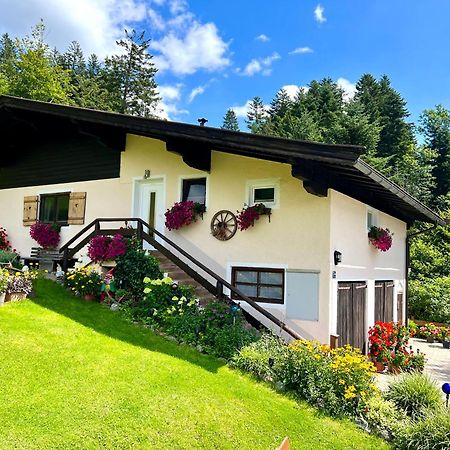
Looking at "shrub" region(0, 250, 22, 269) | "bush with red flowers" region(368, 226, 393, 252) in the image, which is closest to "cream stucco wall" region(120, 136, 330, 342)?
"bush with red flowers" region(368, 226, 393, 252)

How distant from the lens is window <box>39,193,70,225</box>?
11.4 m

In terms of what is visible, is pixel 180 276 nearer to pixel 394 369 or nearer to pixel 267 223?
pixel 267 223

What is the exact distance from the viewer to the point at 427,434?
4277mm

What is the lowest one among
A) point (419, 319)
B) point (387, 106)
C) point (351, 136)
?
point (419, 319)

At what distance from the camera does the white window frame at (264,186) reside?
7.90m

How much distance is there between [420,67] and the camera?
50.5 feet

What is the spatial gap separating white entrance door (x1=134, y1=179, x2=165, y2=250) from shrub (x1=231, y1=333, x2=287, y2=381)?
4385mm

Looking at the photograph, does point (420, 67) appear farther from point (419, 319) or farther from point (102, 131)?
point (102, 131)

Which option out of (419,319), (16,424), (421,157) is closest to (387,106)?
(421,157)

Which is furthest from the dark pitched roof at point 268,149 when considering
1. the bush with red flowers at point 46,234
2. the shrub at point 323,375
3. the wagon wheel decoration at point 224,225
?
the bush with red flowers at point 46,234

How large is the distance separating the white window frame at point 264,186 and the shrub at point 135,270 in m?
2.33

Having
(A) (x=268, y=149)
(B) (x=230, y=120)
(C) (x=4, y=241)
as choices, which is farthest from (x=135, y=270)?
(B) (x=230, y=120)

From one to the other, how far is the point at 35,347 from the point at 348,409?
4168 millimetres

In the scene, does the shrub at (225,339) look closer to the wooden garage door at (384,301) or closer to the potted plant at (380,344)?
the potted plant at (380,344)
